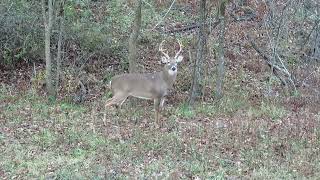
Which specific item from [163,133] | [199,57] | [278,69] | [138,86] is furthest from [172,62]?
[278,69]

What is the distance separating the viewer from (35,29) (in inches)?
652

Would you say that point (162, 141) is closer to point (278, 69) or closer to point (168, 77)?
point (168, 77)

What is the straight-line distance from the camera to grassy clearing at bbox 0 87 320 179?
9695 millimetres

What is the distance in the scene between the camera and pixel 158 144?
428 inches

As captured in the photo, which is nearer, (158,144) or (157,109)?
(158,144)

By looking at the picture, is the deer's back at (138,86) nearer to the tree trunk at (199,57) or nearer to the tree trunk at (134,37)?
the tree trunk at (134,37)

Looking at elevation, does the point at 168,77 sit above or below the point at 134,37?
below

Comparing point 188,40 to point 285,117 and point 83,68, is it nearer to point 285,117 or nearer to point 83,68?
point 83,68

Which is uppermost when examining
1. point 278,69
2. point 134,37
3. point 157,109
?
point 134,37

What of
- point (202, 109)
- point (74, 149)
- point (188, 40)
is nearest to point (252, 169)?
point (74, 149)

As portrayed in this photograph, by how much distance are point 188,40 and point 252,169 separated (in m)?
9.68

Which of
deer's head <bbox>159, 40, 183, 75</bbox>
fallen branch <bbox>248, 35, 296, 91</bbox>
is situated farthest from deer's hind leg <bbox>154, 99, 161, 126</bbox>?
fallen branch <bbox>248, 35, 296, 91</bbox>

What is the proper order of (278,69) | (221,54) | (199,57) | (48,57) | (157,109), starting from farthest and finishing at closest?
(278,69)
(48,57)
(221,54)
(199,57)
(157,109)

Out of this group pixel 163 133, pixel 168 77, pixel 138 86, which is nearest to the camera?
pixel 163 133
